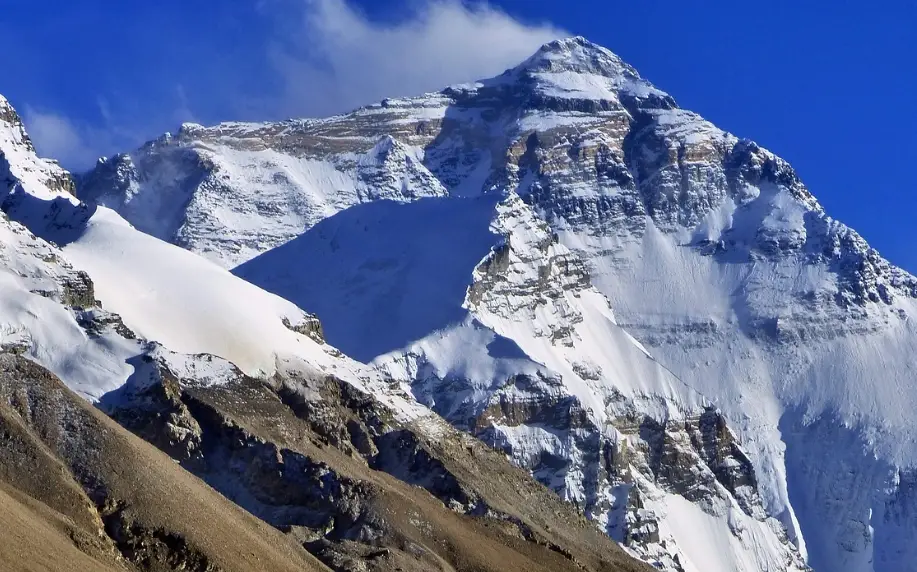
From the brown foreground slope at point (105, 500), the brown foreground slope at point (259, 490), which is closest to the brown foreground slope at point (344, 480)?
the brown foreground slope at point (259, 490)

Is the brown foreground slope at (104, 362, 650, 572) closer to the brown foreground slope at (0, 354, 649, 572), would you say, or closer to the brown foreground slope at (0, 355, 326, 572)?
the brown foreground slope at (0, 354, 649, 572)

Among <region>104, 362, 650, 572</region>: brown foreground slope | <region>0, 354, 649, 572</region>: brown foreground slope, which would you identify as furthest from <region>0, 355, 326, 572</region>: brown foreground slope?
<region>104, 362, 650, 572</region>: brown foreground slope

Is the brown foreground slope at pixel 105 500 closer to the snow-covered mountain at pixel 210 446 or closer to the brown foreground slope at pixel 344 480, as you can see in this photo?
the snow-covered mountain at pixel 210 446

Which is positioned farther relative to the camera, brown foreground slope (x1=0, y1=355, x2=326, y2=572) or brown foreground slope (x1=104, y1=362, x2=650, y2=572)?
brown foreground slope (x1=104, y1=362, x2=650, y2=572)

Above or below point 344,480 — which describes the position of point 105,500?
below

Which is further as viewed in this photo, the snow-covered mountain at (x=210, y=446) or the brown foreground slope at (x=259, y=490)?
the snow-covered mountain at (x=210, y=446)

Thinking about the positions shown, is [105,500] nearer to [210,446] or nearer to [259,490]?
[259,490]

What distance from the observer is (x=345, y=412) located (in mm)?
122000

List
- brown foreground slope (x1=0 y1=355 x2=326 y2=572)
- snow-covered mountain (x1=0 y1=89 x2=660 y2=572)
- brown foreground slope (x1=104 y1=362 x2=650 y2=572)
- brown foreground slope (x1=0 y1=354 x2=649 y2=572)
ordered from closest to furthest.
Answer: brown foreground slope (x1=0 y1=355 x2=326 y2=572) < brown foreground slope (x1=0 y1=354 x2=649 y2=572) < snow-covered mountain (x1=0 y1=89 x2=660 y2=572) < brown foreground slope (x1=104 y1=362 x2=650 y2=572)

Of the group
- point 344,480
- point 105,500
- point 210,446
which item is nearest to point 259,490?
point 210,446

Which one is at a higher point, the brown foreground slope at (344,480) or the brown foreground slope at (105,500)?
the brown foreground slope at (344,480)

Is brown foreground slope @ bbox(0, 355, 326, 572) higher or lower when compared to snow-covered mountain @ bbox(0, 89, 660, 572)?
lower

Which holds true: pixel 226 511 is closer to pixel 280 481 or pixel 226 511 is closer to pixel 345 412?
pixel 280 481

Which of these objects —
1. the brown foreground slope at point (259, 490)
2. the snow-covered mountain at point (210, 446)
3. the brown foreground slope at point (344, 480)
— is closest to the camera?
the brown foreground slope at point (259, 490)
